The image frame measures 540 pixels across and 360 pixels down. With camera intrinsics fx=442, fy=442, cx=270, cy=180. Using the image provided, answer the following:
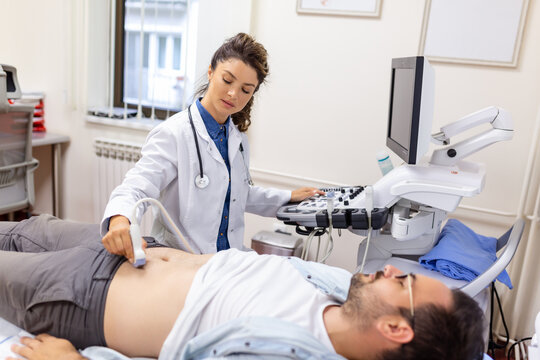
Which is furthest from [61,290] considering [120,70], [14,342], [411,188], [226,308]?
[120,70]

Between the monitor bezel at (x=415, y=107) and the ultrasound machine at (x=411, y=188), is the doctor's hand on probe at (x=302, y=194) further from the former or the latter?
the monitor bezel at (x=415, y=107)

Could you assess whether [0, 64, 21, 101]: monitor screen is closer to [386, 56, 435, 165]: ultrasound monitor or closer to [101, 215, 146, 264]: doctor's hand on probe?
[101, 215, 146, 264]: doctor's hand on probe

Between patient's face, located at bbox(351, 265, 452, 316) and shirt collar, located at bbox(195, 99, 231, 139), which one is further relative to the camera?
shirt collar, located at bbox(195, 99, 231, 139)

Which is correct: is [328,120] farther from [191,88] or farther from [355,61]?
[191,88]

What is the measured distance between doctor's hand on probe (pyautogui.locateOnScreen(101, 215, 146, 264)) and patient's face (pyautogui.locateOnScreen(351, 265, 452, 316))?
0.56m

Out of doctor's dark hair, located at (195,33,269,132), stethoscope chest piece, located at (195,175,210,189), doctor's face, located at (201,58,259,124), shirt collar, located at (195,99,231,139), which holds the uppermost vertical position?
doctor's dark hair, located at (195,33,269,132)

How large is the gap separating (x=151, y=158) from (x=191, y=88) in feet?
3.87


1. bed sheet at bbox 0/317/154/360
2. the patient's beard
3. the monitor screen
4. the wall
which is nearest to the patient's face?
the patient's beard

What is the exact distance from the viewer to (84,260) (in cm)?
113

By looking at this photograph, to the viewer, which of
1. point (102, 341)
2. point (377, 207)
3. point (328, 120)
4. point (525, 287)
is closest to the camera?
point (102, 341)

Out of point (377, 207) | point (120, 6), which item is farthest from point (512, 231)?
point (120, 6)

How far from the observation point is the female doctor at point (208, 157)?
143cm

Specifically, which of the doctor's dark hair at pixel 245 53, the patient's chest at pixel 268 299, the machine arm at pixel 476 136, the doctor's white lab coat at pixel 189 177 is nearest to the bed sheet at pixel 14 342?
the patient's chest at pixel 268 299

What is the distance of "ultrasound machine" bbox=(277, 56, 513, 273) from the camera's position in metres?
1.29
